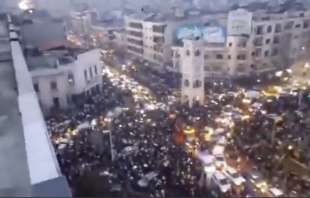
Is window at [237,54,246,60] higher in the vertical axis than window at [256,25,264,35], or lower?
lower

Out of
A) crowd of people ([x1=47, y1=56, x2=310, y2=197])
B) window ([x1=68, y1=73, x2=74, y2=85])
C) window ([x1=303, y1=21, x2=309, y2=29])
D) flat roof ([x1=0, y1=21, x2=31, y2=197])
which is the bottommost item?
crowd of people ([x1=47, y1=56, x2=310, y2=197])

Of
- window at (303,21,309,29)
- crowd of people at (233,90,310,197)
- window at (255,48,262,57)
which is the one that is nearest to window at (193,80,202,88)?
crowd of people at (233,90,310,197)

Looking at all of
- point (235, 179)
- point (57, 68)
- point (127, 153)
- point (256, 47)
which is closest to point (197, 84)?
point (57, 68)

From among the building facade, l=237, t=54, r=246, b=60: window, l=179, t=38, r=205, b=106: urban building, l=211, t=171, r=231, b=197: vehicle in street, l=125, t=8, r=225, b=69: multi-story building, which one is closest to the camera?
l=211, t=171, r=231, b=197: vehicle in street

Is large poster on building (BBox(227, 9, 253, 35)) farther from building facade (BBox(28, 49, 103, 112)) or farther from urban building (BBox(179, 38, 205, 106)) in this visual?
building facade (BBox(28, 49, 103, 112))

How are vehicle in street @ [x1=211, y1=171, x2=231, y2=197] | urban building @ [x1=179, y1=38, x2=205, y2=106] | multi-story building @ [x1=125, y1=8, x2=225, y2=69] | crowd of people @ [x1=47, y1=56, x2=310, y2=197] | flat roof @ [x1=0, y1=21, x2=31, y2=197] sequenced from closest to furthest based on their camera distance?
flat roof @ [x1=0, y1=21, x2=31, y2=197] < vehicle in street @ [x1=211, y1=171, x2=231, y2=197] < crowd of people @ [x1=47, y1=56, x2=310, y2=197] < urban building @ [x1=179, y1=38, x2=205, y2=106] < multi-story building @ [x1=125, y1=8, x2=225, y2=69]

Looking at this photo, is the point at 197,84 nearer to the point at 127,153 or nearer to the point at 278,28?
the point at 127,153

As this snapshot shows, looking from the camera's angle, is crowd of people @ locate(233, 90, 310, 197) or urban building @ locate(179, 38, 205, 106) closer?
crowd of people @ locate(233, 90, 310, 197)

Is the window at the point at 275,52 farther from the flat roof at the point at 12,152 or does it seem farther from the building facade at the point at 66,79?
the flat roof at the point at 12,152

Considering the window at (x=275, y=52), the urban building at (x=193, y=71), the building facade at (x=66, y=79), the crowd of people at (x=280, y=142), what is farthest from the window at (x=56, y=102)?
the window at (x=275, y=52)
